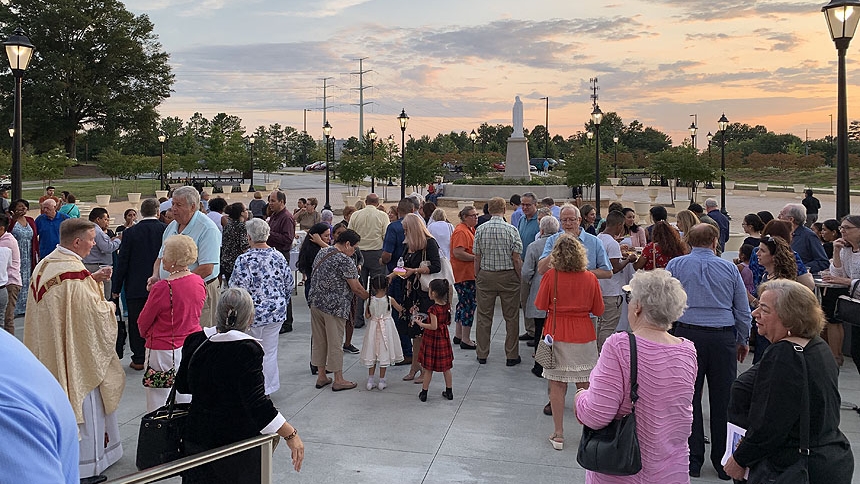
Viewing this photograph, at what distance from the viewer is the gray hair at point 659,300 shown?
3.75m

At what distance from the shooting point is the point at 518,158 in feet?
149

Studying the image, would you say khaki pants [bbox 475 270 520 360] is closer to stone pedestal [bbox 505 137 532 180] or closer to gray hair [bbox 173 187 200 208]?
gray hair [bbox 173 187 200 208]

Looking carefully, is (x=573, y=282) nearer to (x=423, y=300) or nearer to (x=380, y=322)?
(x=423, y=300)

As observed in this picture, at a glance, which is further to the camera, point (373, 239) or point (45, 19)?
point (45, 19)

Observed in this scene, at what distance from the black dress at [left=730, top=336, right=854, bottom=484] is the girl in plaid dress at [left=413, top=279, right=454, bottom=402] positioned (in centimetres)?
419

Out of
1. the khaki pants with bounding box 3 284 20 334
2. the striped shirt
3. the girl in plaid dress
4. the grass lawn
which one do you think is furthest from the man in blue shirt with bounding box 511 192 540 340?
the grass lawn

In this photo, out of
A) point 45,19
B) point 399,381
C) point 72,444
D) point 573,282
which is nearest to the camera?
point 72,444

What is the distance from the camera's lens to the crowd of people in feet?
11.7

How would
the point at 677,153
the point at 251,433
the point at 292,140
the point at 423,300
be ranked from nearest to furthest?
the point at 251,433
the point at 423,300
the point at 677,153
the point at 292,140

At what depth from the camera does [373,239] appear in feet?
34.7

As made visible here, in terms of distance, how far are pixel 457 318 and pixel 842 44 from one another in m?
6.28

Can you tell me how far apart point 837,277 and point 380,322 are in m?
4.90

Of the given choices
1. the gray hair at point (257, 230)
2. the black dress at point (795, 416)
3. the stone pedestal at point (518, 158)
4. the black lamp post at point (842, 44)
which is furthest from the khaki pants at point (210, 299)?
the stone pedestal at point (518, 158)

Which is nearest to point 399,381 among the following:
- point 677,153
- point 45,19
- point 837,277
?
point 837,277
